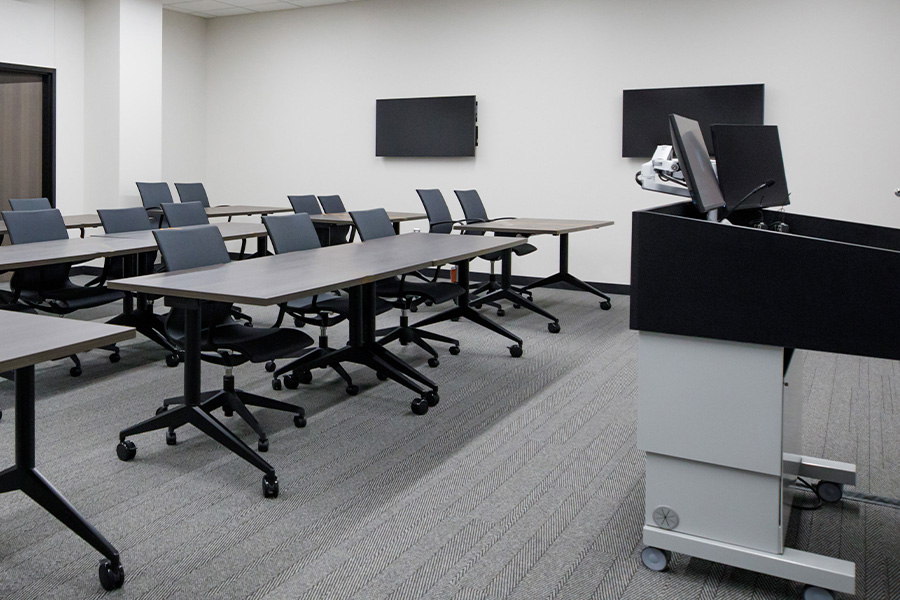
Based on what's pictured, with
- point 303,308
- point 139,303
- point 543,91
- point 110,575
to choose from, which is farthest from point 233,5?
point 110,575

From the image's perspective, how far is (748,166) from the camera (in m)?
2.68

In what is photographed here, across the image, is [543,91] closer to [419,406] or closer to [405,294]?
[405,294]

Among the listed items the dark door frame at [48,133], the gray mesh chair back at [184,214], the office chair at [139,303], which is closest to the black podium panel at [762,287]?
the office chair at [139,303]

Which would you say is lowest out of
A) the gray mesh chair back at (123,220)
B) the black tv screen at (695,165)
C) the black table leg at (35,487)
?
the black table leg at (35,487)

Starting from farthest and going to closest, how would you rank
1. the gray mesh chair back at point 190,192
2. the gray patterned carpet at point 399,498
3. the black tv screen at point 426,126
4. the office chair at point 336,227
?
the black tv screen at point 426,126
the gray mesh chair back at point 190,192
the office chair at point 336,227
the gray patterned carpet at point 399,498

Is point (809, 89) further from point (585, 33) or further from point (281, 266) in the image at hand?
point (281, 266)

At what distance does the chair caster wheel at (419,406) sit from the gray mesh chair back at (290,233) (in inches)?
43.1

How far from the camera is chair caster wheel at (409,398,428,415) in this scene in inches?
139

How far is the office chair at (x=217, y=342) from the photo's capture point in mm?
2945

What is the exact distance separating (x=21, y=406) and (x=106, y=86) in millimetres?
6551

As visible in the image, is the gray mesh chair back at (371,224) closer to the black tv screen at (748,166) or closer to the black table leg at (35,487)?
the black tv screen at (748,166)

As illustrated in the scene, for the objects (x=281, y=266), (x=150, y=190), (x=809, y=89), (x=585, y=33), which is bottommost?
(x=281, y=266)

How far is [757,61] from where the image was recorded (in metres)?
6.55

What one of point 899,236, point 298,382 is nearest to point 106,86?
point 298,382
